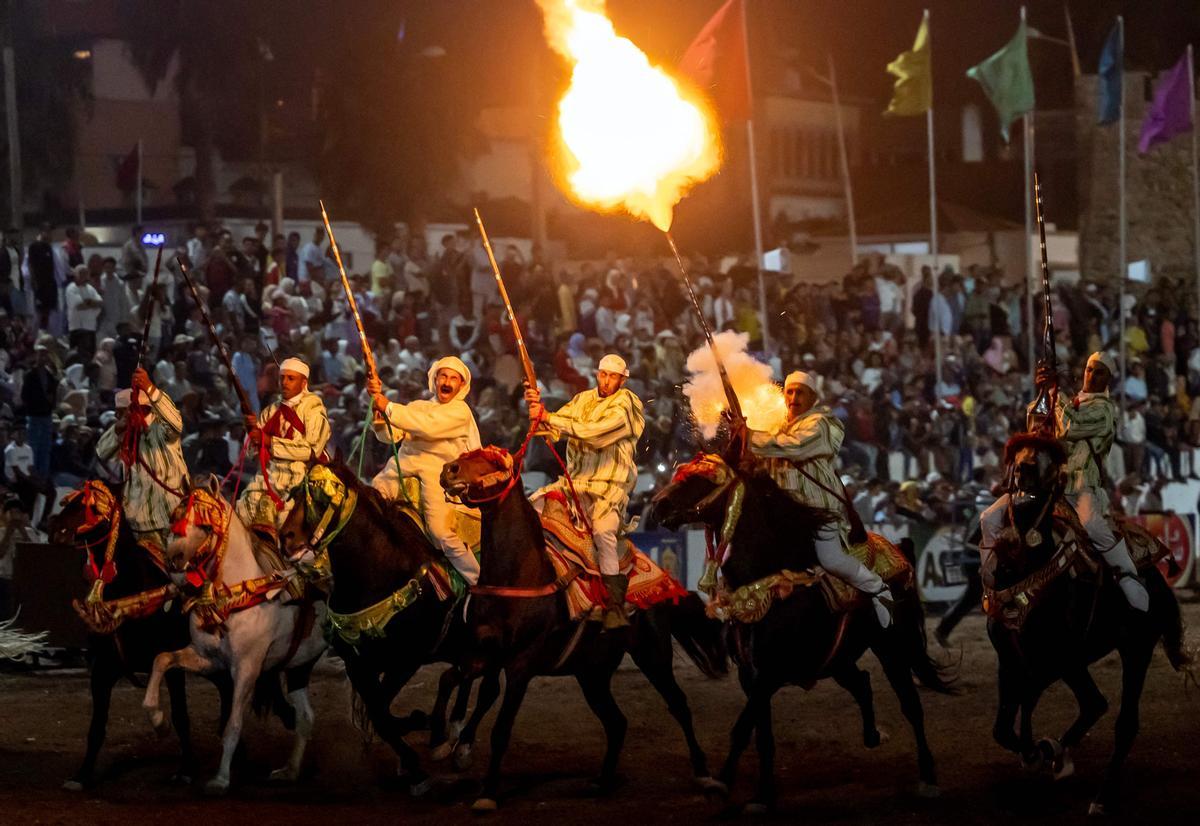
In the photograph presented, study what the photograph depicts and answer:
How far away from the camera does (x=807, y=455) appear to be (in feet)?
40.9

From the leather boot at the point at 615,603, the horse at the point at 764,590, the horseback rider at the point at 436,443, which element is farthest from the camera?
the horseback rider at the point at 436,443

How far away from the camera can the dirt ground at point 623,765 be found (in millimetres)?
12203

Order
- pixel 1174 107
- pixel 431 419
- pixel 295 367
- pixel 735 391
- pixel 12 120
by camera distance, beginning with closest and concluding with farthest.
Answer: pixel 735 391 → pixel 431 419 → pixel 295 367 → pixel 12 120 → pixel 1174 107

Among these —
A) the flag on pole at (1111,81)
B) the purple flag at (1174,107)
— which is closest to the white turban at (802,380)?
the purple flag at (1174,107)

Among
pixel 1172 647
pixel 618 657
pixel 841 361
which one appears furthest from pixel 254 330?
pixel 1172 647

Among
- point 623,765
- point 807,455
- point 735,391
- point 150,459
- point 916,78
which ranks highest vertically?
point 916,78

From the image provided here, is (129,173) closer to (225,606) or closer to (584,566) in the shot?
(225,606)

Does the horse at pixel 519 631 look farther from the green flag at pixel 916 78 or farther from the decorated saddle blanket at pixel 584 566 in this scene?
the green flag at pixel 916 78

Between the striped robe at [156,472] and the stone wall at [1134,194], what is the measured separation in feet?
116

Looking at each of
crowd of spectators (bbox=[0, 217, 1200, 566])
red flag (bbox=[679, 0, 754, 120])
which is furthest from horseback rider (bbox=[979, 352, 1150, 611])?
red flag (bbox=[679, 0, 754, 120])

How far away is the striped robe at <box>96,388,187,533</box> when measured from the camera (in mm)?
13531

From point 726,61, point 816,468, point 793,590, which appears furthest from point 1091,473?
point 726,61

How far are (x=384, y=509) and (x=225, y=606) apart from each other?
127cm

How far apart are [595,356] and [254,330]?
14.4ft
